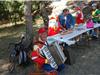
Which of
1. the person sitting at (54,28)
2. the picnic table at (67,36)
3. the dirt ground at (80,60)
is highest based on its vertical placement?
the person sitting at (54,28)

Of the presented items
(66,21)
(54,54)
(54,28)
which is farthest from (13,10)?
(54,54)

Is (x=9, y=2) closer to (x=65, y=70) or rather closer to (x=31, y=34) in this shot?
(x=31, y=34)

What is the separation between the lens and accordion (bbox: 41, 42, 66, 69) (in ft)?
22.5

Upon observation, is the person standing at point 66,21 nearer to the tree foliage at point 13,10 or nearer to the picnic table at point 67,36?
the picnic table at point 67,36

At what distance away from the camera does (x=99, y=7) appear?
38.9 ft

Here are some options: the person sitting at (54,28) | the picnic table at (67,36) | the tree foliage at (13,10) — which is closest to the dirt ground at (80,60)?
the picnic table at (67,36)

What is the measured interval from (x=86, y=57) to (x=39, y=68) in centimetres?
224

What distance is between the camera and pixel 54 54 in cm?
718

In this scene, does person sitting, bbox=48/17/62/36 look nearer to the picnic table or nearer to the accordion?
the picnic table

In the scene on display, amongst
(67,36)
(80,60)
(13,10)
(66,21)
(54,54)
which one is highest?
(66,21)

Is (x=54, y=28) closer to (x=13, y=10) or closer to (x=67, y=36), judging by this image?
(x=67, y=36)

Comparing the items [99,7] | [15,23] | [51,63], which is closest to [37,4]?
[15,23]

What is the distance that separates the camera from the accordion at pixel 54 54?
22.5 feet

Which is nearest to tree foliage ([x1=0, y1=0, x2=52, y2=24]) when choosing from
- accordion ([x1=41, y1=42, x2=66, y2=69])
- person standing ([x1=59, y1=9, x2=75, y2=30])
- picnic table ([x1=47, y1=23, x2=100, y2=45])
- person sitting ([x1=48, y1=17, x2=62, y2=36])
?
person standing ([x1=59, y1=9, x2=75, y2=30])
